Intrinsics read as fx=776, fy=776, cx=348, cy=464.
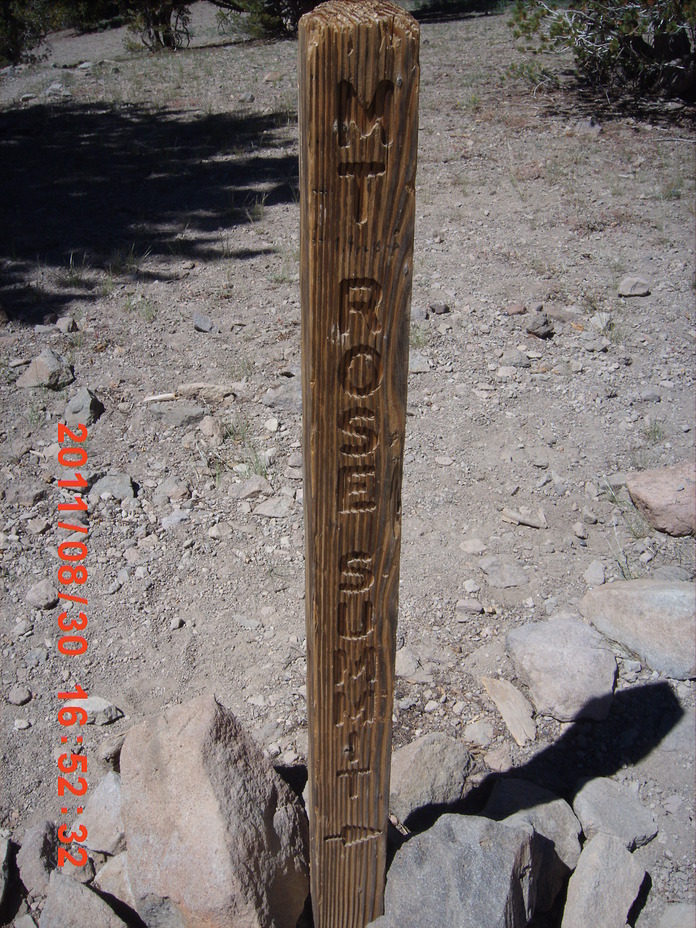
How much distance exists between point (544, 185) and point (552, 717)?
5.41 m

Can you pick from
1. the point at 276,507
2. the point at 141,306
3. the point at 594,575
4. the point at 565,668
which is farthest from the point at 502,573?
the point at 141,306

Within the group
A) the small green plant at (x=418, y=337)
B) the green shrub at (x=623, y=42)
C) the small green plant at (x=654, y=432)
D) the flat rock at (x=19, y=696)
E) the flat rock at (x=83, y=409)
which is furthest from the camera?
the green shrub at (x=623, y=42)

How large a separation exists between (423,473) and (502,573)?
72 centimetres

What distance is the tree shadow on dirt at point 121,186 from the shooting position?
5.71 metres

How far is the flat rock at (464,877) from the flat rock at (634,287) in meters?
3.91

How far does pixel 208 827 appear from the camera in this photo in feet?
5.98

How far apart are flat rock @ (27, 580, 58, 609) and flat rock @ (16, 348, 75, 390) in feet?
4.89

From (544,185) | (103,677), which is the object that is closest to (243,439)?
(103,677)

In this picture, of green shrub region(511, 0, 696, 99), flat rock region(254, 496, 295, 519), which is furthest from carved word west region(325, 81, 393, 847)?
green shrub region(511, 0, 696, 99)

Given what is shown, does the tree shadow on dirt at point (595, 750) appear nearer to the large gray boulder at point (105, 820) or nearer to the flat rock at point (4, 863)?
the large gray boulder at point (105, 820)

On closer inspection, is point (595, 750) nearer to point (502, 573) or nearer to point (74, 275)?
point (502, 573)

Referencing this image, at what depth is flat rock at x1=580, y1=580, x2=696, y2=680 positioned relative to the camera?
277 cm

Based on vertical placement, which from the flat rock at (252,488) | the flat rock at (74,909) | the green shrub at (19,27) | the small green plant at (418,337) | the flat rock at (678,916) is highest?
the green shrub at (19,27)
